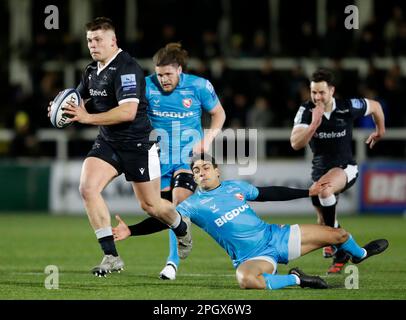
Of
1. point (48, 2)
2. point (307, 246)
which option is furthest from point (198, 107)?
point (48, 2)

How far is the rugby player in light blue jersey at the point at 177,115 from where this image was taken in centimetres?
1009

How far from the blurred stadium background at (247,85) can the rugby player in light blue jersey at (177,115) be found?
606 cm

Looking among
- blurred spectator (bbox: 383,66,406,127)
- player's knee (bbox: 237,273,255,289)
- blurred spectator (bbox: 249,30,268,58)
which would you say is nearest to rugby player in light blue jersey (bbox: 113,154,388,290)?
player's knee (bbox: 237,273,255,289)

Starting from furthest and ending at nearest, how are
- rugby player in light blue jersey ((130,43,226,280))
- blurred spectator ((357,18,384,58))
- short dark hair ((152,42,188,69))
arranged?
blurred spectator ((357,18,384,58))
rugby player in light blue jersey ((130,43,226,280))
short dark hair ((152,42,188,69))

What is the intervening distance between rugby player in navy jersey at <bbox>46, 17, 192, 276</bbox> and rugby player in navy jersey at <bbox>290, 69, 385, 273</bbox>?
1746mm

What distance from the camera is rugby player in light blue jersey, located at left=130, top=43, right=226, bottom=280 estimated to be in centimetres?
1009

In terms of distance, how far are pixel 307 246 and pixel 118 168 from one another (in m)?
1.93

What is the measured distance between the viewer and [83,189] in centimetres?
908

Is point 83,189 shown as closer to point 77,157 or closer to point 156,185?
point 156,185

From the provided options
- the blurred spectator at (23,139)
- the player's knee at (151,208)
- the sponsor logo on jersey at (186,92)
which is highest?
the sponsor logo on jersey at (186,92)
